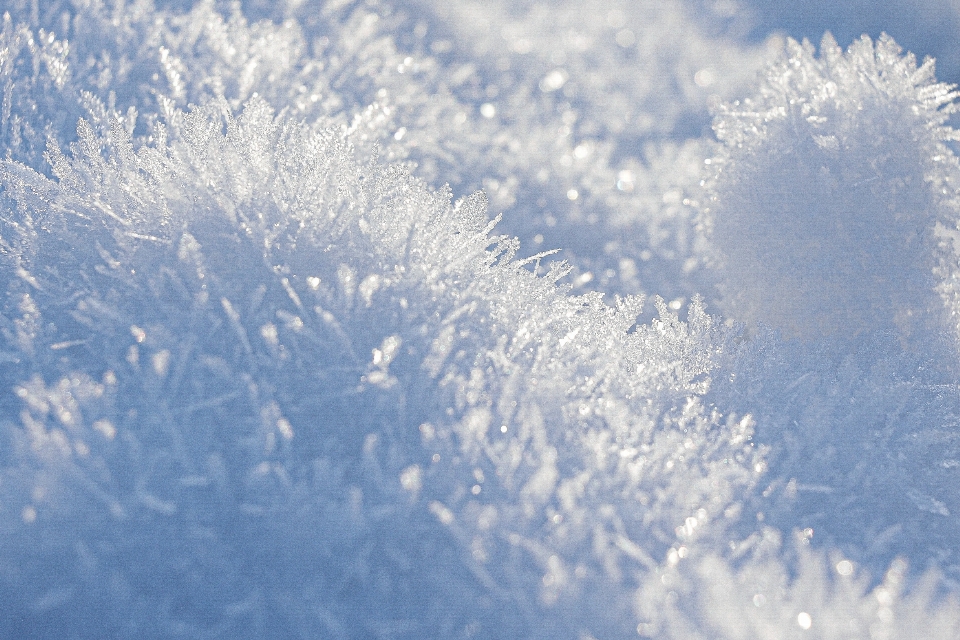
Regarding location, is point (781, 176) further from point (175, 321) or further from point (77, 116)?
point (77, 116)

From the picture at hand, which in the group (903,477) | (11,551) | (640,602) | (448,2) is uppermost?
(448,2)

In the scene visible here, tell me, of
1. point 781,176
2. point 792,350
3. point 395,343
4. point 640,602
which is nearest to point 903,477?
point 792,350

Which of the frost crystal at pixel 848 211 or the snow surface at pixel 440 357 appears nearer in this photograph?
the snow surface at pixel 440 357

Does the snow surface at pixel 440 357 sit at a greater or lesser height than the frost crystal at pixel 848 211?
lesser

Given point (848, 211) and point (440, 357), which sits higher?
point (848, 211)

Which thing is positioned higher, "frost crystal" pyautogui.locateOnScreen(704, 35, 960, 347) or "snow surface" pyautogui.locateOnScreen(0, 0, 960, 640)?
"frost crystal" pyautogui.locateOnScreen(704, 35, 960, 347)

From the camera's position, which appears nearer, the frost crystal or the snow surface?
the snow surface

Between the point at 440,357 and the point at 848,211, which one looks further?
the point at 848,211

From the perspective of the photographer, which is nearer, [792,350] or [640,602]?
[640,602]
